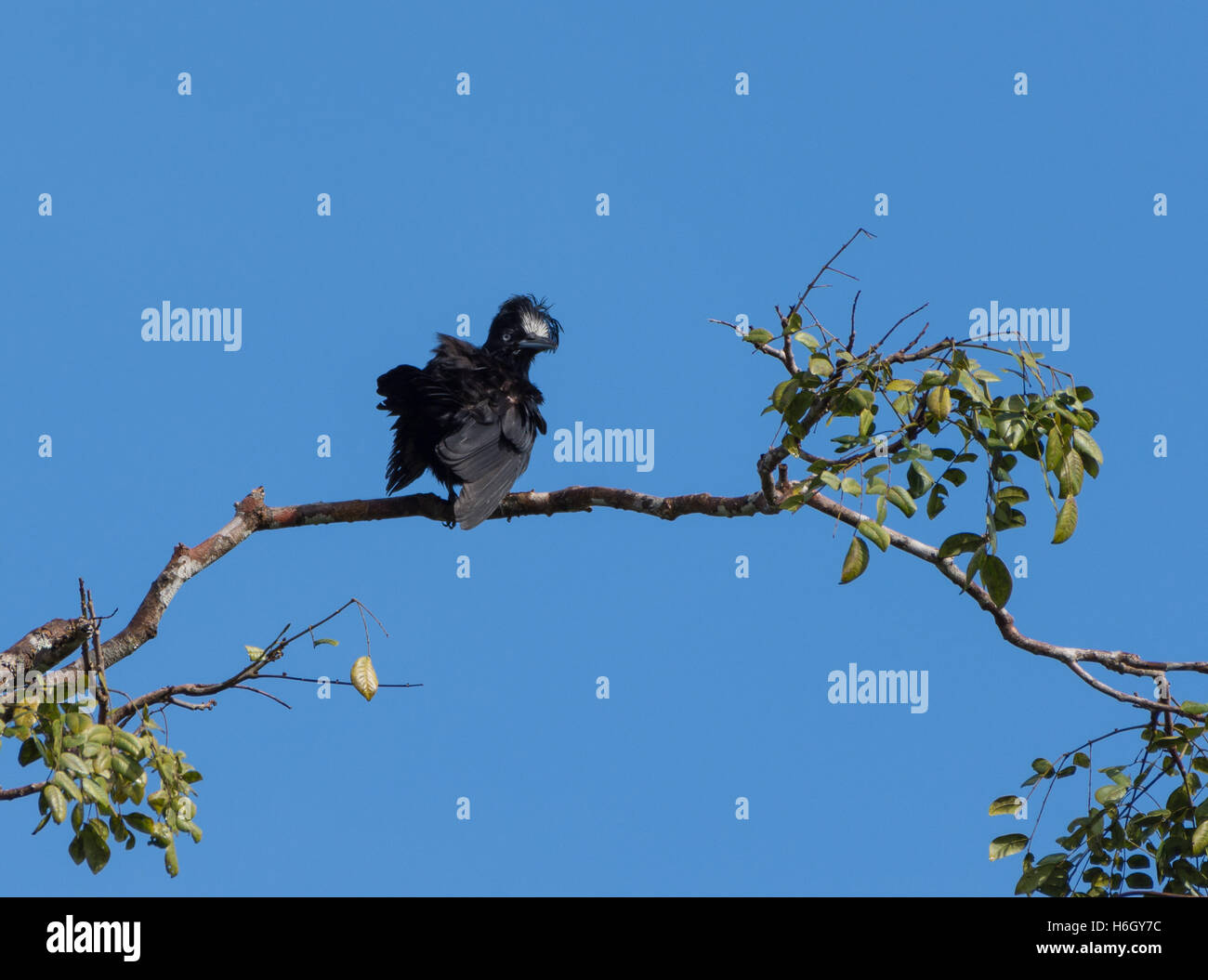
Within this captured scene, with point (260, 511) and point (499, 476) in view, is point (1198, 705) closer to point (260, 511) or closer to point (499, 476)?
point (499, 476)

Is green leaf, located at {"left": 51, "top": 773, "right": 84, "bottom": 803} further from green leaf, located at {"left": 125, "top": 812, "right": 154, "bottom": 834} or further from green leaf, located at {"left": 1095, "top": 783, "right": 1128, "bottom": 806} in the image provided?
green leaf, located at {"left": 1095, "top": 783, "right": 1128, "bottom": 806}

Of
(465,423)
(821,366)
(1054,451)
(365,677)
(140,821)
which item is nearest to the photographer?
(1054,451)

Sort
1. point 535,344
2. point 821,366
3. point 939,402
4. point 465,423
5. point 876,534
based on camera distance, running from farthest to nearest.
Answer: point 535,344 → point 465,423 → point 821,366 → point 939,402 → point 876,534

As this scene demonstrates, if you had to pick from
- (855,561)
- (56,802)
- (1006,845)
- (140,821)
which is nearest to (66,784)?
(56,802)

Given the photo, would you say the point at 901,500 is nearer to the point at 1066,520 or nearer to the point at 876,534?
the point at 876,534

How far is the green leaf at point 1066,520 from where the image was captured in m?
2.95

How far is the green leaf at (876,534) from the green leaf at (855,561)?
0.12 feet

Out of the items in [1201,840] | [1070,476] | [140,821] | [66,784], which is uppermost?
[1070,476]

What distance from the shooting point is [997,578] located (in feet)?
9.78

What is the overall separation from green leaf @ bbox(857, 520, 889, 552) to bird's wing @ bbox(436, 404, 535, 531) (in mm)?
2576

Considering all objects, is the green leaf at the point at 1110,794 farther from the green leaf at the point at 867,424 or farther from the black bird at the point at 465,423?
the black bird at the point at 465,423

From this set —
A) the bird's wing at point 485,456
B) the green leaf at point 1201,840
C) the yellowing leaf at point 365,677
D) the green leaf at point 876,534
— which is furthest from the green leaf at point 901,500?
the bird's wing at point 485,456

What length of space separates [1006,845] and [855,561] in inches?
57.7
